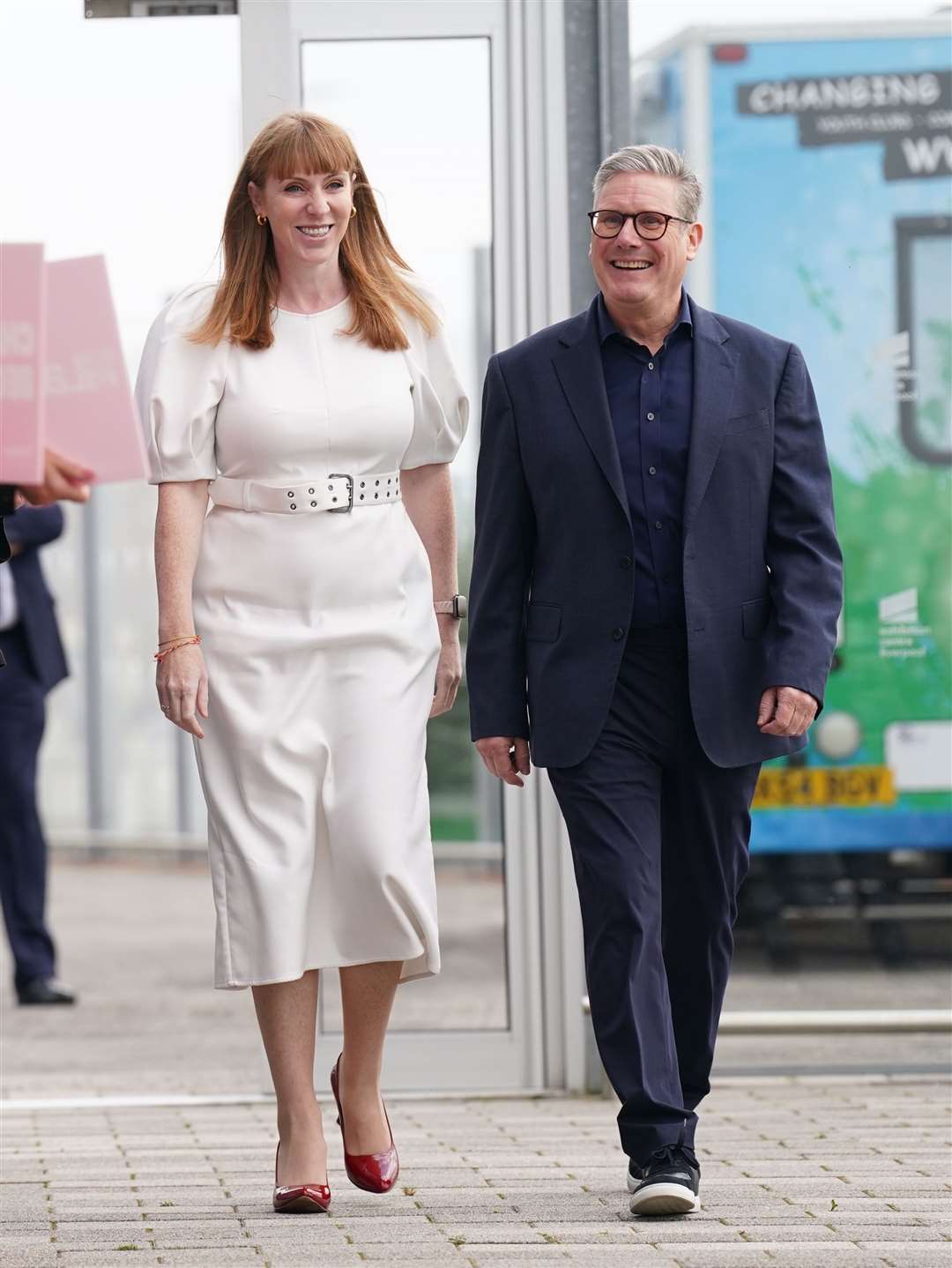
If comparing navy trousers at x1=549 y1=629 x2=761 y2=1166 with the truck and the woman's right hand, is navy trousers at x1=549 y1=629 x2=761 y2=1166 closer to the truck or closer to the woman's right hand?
the woman's right hand

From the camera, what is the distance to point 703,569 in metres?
4.11

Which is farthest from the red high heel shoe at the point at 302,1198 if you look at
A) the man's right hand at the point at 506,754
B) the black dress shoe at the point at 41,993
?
the black dress shoe at the point at 41,993

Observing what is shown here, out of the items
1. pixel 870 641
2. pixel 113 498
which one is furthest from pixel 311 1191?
pixel 113 498

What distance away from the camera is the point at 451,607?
438 cm

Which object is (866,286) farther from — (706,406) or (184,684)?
(184,684)

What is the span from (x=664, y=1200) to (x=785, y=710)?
888 millimetres

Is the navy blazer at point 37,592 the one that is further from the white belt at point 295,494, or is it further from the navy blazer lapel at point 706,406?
the navy blazer lapel at point 706,406

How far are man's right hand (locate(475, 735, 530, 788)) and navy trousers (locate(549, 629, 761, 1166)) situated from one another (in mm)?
109

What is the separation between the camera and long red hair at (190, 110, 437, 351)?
408 cm

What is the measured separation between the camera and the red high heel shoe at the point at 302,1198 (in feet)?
13.1

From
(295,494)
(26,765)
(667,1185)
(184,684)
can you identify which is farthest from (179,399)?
(26,765)

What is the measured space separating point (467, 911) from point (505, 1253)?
10.3ft

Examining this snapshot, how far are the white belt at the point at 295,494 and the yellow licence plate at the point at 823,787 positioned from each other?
94.6 inches

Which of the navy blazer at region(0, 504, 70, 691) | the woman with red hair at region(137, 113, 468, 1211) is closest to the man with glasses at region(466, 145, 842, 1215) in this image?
the woman with red hair at region(137, 113, 468, 1211)
